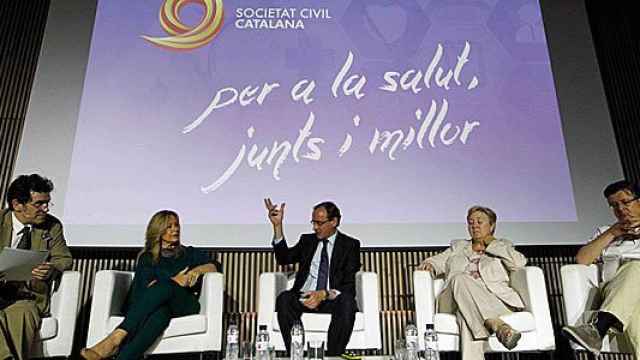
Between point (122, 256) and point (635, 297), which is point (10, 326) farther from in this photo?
point (635, 297)

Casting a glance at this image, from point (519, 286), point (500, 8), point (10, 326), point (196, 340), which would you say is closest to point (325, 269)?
point (196, 340)

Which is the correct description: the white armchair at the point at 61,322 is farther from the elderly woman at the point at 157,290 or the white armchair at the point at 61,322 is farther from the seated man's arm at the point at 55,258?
the elderly woman at the point at 157,290

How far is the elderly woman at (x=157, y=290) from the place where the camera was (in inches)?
126

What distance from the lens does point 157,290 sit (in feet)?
11.1

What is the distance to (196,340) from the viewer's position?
3.46m

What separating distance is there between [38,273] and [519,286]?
2815mm

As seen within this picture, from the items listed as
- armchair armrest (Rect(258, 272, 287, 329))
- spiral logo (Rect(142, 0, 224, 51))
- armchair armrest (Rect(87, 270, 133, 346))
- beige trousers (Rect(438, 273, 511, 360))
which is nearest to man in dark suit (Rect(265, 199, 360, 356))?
armchair armrest (Rect(258, 272, 287, 329))

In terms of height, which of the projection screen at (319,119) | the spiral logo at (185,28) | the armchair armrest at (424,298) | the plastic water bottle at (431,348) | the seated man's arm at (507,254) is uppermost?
the spiral logo at (185,28)

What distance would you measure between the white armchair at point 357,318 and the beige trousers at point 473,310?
49 centimetres

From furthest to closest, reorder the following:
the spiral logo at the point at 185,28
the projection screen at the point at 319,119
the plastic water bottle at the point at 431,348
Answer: the spiral logo at the point at 185,28, the projection screen at the point at 319,119, the plastic water bottle at the point at 431,348

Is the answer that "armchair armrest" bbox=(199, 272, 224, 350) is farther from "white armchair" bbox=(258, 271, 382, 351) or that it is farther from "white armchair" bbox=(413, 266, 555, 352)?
"white armchair" bbox=(413, 266, 555, 352)

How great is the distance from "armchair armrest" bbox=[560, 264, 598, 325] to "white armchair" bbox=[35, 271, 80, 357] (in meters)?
2.83

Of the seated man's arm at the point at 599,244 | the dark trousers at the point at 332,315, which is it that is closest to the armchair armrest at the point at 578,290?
the seated man's arm at the point at 599,244

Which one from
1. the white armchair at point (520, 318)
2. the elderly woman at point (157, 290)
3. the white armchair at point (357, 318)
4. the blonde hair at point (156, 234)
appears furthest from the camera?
the blonde hair at point (156, 234)
